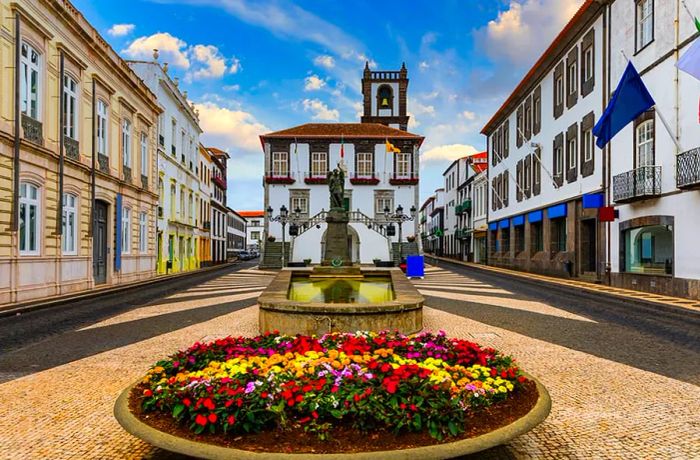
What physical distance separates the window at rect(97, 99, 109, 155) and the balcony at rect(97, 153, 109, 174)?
0.49 feet

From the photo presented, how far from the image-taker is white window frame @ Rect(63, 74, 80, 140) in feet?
51.8

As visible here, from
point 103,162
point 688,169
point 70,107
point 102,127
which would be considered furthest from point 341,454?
point 102,127

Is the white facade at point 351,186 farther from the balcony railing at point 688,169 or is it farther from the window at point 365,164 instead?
the balcony railing at point 688,169

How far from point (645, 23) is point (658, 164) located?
16.5ft

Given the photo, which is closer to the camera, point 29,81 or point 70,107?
point 29,81

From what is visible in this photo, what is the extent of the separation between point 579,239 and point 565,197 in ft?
8.56

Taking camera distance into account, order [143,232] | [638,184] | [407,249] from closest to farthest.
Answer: [638,184] → [143,232] → [407,249]

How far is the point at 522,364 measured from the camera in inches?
258

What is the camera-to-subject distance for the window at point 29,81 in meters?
13.5

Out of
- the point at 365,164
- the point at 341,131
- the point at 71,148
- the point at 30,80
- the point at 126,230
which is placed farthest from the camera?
the point at 341,131

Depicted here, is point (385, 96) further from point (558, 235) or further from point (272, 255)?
point (558, 235)

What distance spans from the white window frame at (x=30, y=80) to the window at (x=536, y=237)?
2418 centimetres

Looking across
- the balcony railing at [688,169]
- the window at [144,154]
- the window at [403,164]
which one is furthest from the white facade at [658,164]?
the window at [403,164]

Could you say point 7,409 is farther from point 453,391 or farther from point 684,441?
point 684,441
